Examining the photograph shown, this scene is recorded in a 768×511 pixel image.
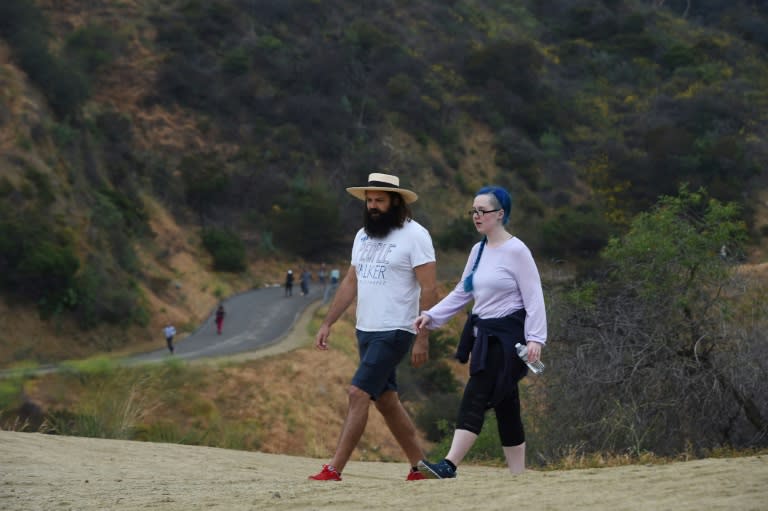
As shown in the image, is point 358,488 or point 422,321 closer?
point 358,488

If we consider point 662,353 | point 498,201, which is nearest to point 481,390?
point 498,201

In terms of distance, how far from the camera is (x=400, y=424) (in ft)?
24.1

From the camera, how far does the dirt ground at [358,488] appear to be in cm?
515

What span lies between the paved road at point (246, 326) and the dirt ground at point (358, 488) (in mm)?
22816

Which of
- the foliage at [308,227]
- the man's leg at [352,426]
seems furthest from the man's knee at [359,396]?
the foliage at [308,227]

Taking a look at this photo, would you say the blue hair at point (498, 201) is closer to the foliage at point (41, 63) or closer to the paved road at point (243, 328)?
the paved road at point (243, 328)

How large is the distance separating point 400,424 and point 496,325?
1.22 m

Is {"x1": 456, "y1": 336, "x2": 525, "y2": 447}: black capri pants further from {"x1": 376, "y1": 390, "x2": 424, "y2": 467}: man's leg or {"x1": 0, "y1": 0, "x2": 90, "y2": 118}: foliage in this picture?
{"x1": 0, "y1": 0, "x2": 90, "y2": 118}: foliage

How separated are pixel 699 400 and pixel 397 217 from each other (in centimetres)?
669

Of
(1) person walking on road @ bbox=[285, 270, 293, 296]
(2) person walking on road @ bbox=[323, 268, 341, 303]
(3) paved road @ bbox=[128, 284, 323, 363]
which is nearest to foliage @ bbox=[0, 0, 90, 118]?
(3) paved road @ bbox=[128, 284, 323, 363]

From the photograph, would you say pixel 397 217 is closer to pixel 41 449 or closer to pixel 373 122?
pixel 41 449

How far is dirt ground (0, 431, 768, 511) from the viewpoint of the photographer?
16.9ft

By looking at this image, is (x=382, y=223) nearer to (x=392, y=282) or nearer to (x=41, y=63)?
(x=392, y=282)

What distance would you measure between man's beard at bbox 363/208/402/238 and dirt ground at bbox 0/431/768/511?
162cm
